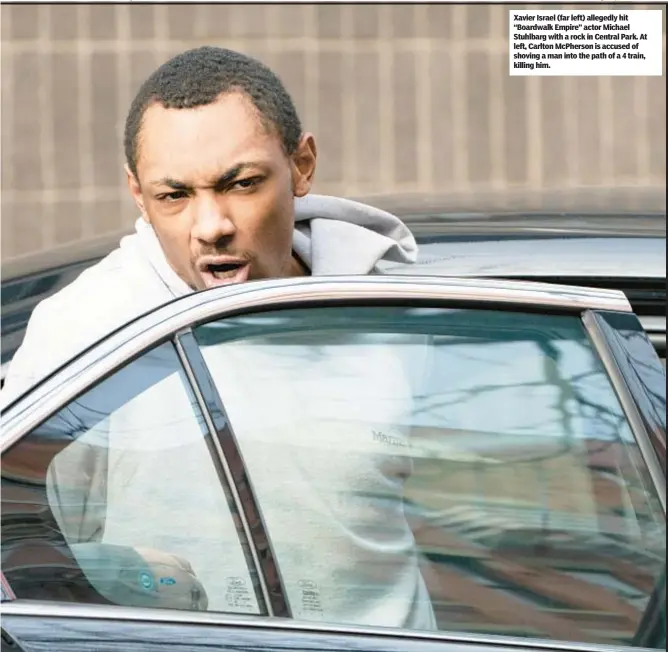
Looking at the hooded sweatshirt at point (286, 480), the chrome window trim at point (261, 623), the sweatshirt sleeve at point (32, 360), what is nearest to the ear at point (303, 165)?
the sweatshirt sleeve at point (32, 360)

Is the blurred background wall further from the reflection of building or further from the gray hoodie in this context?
the reflection of building

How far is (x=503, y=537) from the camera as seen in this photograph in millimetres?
1694

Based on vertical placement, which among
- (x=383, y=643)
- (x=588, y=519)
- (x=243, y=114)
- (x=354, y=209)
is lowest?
(x=383, y=643)

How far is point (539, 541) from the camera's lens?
5.55ft

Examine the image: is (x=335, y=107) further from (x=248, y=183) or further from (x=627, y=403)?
(x=627, y=403)

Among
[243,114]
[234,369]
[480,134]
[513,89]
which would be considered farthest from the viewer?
[480,134]

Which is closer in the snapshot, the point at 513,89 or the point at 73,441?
the point at 73,441

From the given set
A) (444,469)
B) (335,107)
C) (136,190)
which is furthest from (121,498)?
(335,107)

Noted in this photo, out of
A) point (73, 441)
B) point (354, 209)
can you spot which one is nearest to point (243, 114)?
point (354, 209)

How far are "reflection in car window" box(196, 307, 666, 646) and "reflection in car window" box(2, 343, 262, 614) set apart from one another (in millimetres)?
68

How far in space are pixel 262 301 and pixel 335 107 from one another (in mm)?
3512

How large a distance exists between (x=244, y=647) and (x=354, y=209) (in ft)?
3.27

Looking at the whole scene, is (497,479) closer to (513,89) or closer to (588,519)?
(588,519)

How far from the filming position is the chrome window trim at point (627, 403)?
65.8 inches
